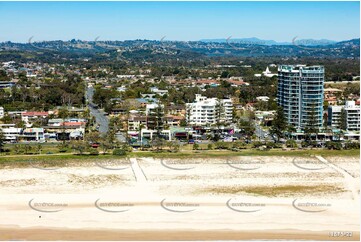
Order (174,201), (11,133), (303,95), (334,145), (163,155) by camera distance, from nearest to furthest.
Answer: (174,201)
(163,155)
(334,145)
(11,133)
(303,95)

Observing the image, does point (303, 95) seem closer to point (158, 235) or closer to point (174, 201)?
point (174, 201)

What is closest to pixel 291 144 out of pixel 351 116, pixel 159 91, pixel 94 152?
pixel 351 116

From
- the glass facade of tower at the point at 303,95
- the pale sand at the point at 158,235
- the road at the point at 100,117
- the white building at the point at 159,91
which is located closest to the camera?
the pale sand at the point at 158,235

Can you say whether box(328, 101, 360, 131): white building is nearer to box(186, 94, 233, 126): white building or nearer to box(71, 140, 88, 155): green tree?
box(186, 94, 233, 126): white building

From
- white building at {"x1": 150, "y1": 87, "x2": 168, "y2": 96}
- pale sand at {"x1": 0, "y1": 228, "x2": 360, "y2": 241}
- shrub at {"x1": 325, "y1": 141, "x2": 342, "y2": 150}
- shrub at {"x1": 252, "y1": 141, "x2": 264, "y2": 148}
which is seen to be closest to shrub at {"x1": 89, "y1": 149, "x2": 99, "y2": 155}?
shrub at {"x1": 252, "y1": 141, "x2": 264, "y2": 148}

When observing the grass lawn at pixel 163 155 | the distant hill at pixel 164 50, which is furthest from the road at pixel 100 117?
the distant hill at pixel 164 50

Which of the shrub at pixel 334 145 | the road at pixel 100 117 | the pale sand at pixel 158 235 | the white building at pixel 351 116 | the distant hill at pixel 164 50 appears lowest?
the pale sand at pixel 158 235

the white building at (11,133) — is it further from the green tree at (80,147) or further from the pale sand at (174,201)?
the pale sand at (174,201)
